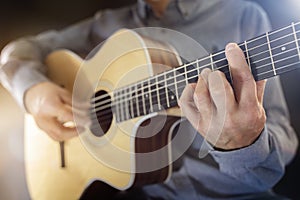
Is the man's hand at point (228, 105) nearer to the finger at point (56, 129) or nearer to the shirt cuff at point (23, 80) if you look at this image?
the finger at point (56, 129)

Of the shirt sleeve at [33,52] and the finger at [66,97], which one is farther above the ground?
the shirt sleeve at [33,52]

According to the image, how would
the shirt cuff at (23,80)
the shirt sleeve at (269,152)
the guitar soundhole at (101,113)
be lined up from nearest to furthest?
the shirt sleeve at (269,152)
the guitar soundhole at (101,113)
the shirt cuff at (23,80)

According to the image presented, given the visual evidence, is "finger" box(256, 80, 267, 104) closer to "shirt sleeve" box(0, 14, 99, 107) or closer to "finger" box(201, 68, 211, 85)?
"finger" box(201, 68, 211, 85)

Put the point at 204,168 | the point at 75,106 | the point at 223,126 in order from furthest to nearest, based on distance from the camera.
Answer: the point at 75,106 → the point at 204,168 → the point at 223,126

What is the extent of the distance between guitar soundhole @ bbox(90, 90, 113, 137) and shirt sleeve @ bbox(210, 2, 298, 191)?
210 millimetres

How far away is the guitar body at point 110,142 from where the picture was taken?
0.66m

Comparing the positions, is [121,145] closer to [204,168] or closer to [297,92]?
[204,168]

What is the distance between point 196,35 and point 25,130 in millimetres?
443

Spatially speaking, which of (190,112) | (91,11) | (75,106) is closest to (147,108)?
(190,112)

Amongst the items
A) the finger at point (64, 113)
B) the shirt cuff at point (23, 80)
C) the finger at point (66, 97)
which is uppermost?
the shirt cuff at point (23, 80)

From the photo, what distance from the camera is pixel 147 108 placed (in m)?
0.63

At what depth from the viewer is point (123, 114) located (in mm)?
674

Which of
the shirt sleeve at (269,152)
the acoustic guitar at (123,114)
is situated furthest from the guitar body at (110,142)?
the shirt sleeve at (269,152)

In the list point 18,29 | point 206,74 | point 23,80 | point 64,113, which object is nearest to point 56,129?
point 64,113
